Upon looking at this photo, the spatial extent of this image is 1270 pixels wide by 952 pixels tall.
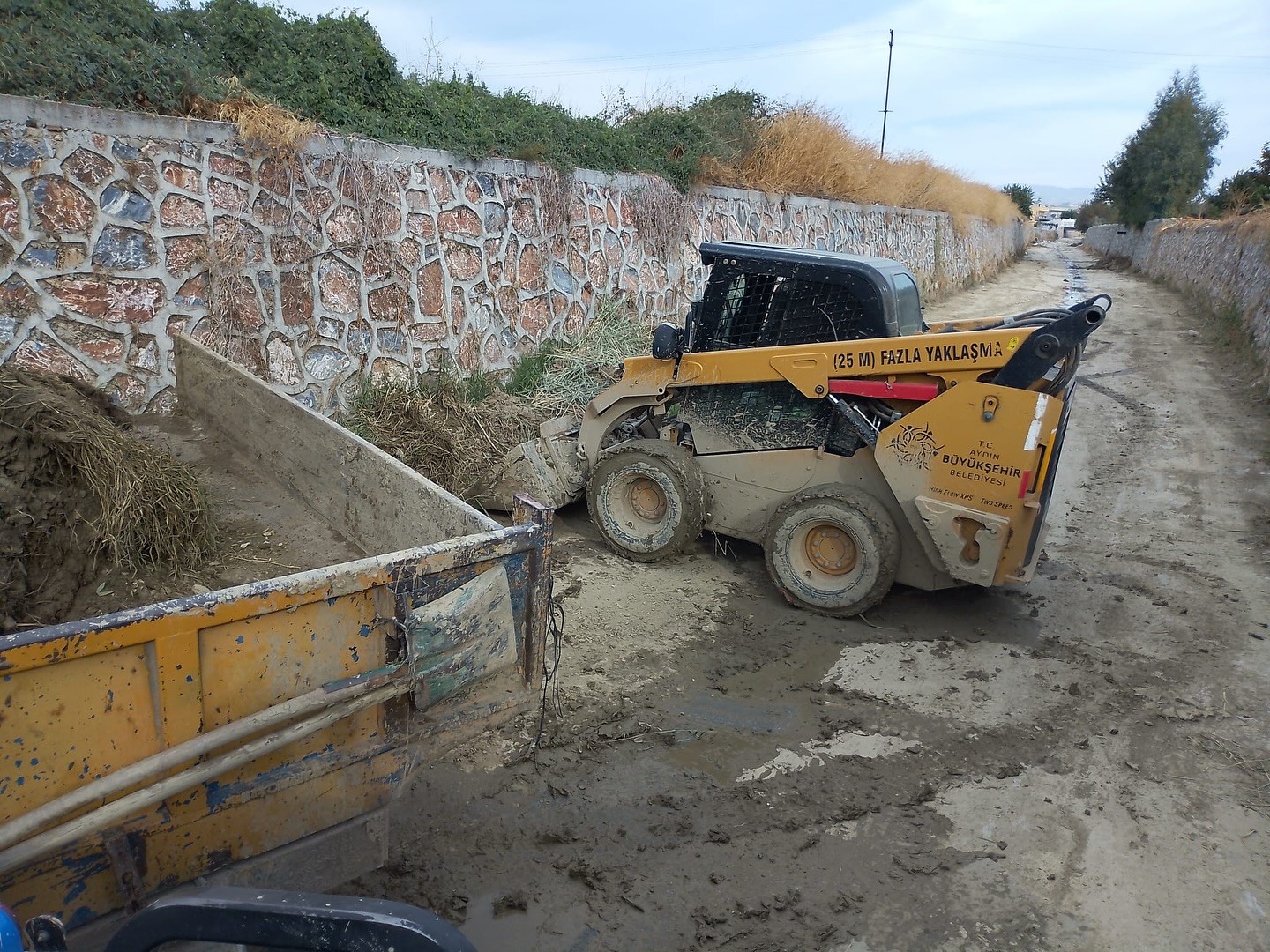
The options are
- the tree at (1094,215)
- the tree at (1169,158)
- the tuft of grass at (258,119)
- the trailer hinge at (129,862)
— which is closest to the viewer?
the trailer hinge at (129,862)

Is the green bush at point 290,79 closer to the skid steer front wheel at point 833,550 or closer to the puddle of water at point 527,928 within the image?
the skid steer front wheel at point 833,550

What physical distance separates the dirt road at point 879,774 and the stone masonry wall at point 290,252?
9.37ft


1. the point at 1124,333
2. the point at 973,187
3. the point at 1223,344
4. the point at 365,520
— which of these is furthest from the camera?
the point at 973,187

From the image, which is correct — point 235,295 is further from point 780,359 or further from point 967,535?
point 967,535

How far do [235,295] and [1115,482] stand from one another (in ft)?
26.2

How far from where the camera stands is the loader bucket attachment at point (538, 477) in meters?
6.65

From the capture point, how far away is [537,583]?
2.91 meters

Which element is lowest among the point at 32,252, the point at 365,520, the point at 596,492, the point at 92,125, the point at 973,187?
the point at 596,492

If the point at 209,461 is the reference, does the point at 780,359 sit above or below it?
above

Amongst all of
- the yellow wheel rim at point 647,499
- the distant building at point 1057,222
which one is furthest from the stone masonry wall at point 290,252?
the distant building at point 1057,222

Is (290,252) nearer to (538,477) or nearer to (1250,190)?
(538,477)

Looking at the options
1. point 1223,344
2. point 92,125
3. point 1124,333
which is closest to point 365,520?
point 92,125

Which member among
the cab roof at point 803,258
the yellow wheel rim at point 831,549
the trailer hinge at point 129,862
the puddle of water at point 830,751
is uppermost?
the cab roof at point 803,258

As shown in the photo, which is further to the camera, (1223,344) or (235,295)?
(1223,344)
